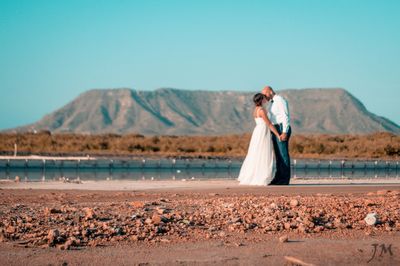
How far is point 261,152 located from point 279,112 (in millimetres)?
1428

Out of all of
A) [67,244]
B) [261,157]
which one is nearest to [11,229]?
[67,244]

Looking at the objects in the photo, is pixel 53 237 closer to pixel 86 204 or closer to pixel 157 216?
pixel 157 216

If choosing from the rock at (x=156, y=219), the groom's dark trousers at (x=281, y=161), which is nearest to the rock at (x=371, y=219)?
the rock at (x=156, y=219)

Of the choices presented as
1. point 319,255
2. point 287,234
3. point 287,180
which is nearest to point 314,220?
point 287,234

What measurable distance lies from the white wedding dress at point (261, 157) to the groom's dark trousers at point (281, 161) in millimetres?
168

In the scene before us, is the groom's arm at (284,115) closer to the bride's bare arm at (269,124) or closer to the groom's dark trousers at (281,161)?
the groom's dark trousers at (281,161)

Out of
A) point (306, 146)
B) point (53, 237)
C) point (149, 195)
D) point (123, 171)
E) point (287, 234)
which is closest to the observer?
point (53, 237)

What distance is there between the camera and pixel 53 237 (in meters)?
10.8

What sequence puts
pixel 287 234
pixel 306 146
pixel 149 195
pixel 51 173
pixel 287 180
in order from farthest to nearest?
1. pixel 306 146
2. pixel 51 173
3. pixel 287 180
4. pixel 149 195
5. pixel 287 234

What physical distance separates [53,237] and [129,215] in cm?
254

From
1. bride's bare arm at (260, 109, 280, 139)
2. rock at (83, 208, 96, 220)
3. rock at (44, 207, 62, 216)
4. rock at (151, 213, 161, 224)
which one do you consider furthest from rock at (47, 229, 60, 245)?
bride's bare arm at (260, 109, 280, 139)

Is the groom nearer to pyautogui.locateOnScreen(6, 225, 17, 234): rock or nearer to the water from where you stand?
the water

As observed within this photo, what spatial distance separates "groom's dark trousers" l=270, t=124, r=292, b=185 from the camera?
22.9 meters

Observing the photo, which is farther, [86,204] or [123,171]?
[123,171]
